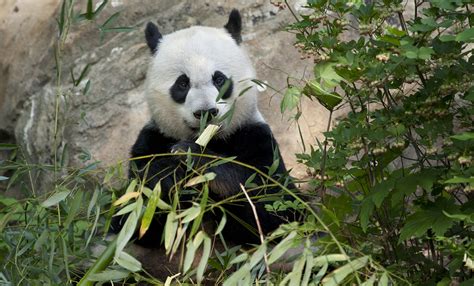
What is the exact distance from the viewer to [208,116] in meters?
4.12

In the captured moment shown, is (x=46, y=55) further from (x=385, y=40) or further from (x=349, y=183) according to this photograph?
(x=385, y=40)

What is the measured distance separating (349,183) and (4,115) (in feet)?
11.7

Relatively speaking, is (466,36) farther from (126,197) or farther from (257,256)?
(126,197)

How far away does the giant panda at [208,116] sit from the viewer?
4109 mm

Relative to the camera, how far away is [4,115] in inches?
260

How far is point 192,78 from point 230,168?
49cm

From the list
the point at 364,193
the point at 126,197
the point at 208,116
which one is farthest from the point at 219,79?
the point at 126,197

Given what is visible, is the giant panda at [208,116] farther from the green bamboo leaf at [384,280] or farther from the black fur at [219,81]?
the green bamboo leaf at [384,280]

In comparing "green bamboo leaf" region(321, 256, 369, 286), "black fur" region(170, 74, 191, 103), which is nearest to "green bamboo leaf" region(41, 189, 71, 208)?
"green bamboo leaf" region(321, 256, 369, 286)

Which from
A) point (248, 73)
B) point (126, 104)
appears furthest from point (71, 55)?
point (248, 73)

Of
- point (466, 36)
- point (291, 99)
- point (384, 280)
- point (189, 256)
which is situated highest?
point (466, 36)

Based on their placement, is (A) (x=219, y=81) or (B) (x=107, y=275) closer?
(B) (x=107, y=275)

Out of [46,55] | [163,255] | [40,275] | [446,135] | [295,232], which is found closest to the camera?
[295,232]

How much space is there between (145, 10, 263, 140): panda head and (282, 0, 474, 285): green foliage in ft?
3.10
